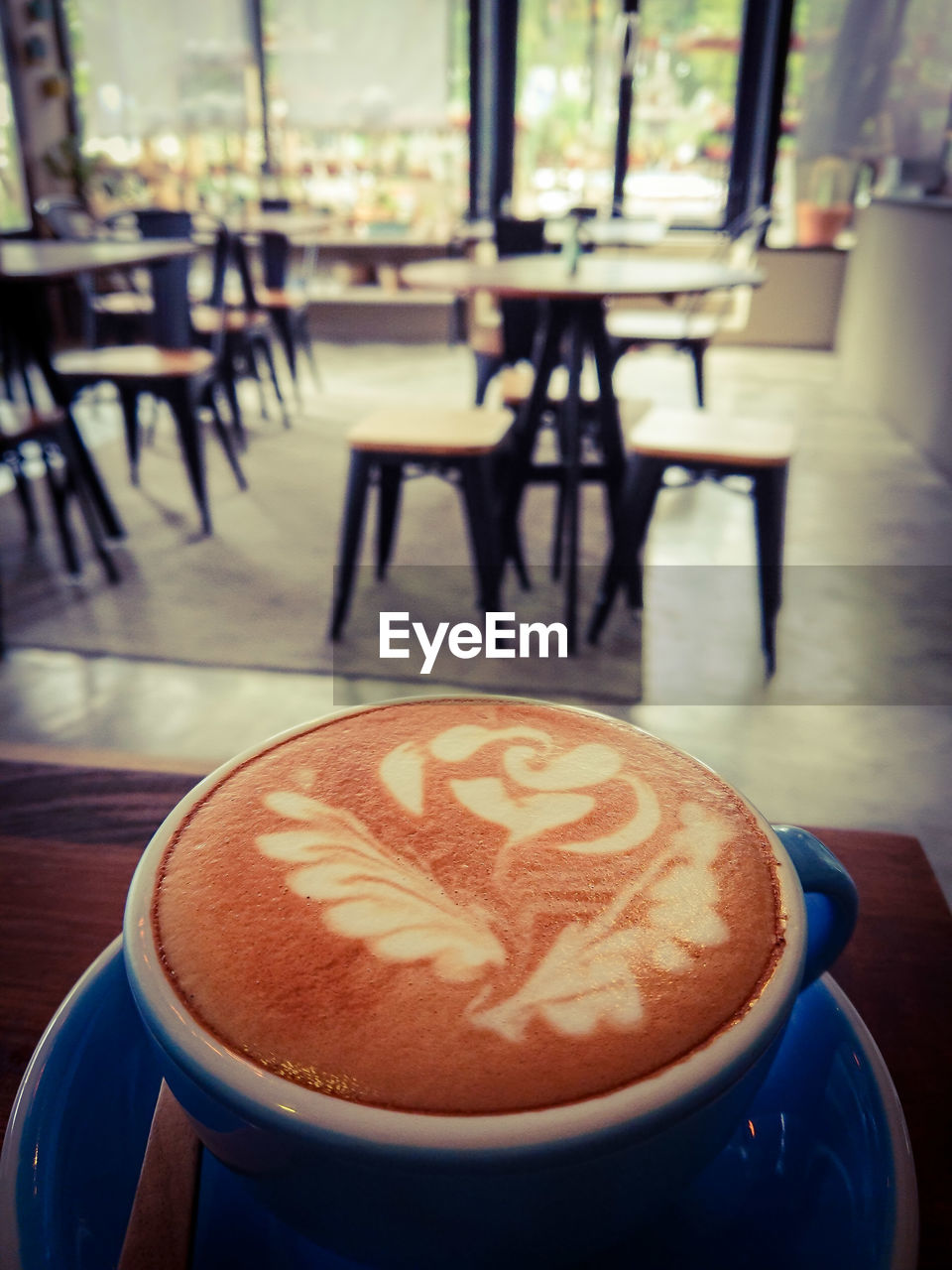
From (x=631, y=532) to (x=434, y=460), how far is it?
0.49 meters

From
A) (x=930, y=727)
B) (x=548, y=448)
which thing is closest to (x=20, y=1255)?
(x=930, y=727)

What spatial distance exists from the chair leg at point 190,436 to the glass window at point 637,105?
4183 millimetres

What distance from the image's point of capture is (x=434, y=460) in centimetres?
214

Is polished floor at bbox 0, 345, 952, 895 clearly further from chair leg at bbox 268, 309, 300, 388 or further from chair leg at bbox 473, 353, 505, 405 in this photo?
chair leg at bbox 268, 309, 300, 388

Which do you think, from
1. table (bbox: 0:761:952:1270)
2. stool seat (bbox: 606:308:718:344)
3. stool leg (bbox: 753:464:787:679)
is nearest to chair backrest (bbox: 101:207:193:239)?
stool seat (bbox: 606:308:718:344)

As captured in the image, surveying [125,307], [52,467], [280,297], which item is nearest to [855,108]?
[280,297]

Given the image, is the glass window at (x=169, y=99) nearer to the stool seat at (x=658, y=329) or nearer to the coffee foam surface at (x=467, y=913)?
the stool seat at (x=658, y=329)

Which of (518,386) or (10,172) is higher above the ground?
(10,172)

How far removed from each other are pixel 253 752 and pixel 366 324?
666cm

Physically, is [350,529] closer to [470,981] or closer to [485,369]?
[485,369]

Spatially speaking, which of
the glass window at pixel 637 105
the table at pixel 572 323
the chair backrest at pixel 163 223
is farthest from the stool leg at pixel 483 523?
the glass window at pixel 637 105

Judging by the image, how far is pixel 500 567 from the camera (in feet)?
7.73

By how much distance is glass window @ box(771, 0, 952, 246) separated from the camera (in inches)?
186

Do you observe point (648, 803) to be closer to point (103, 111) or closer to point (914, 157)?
point (914, 157)
